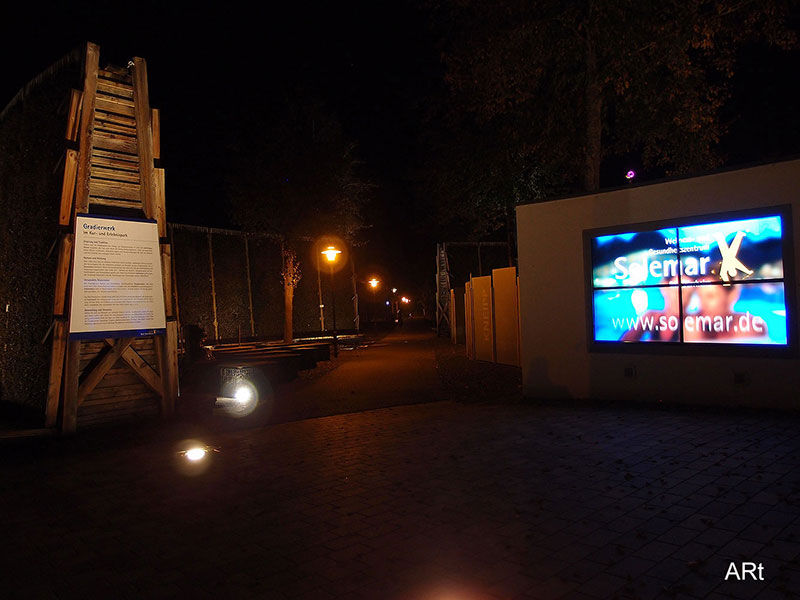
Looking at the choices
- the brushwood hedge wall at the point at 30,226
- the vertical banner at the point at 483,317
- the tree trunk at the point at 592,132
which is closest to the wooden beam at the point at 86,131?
the brushwood hedge wall at the point at 30,226

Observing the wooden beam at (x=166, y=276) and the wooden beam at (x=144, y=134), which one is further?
the wooden beam at (x=166, y=276)

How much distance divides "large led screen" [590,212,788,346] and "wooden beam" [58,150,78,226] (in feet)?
26.2

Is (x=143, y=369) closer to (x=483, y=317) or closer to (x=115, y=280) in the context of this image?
(x=115, y=280)

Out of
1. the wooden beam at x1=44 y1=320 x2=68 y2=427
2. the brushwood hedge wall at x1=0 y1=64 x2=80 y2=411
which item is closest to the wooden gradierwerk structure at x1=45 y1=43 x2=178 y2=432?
the wooden beam at x1=44 y1=320 x2=68 y2=427

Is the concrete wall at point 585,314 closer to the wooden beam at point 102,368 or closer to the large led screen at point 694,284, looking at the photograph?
the large led screen at point 694,284

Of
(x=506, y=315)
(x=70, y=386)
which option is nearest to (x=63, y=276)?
(x=70, y=386)

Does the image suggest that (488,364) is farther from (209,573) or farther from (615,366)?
(209,573)

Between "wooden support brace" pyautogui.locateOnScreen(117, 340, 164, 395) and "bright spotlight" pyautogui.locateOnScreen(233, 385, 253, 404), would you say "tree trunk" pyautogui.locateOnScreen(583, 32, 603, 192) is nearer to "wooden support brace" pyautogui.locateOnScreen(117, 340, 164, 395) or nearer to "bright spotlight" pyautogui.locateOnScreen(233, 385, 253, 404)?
"bright spotlight" pyautogui.locateOnScreen(233, 385, 253, 404)

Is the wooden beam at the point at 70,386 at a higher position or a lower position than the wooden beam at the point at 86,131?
lower

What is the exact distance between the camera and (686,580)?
355 centimetres

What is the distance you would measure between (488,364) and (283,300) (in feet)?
36.5

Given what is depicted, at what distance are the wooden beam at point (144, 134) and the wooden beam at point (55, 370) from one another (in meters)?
2.13

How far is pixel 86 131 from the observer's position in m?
8.27

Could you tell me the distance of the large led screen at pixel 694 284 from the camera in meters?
8.30
